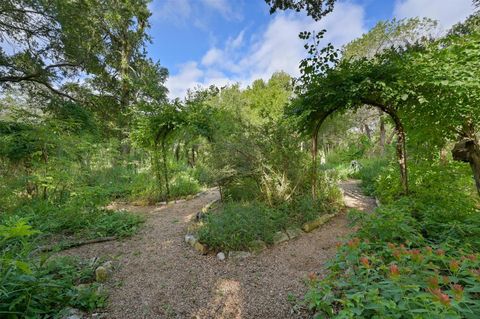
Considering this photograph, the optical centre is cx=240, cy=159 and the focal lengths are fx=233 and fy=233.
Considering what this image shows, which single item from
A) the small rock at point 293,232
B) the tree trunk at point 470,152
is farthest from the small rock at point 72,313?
the tree trunk at point 470,152

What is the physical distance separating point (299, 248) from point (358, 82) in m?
2.50

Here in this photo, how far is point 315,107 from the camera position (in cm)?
370

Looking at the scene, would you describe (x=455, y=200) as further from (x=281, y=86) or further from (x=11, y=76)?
(x=281, y=86)

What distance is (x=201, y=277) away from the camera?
2793mm

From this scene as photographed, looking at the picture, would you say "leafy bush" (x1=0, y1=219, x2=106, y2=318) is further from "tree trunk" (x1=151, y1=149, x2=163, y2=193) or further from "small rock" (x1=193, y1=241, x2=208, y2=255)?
"tree trunk" (x1=151, y1=149, x2=163, y2=193)

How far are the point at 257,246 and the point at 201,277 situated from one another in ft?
3.09

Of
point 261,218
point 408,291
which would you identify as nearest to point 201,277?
point 261,218

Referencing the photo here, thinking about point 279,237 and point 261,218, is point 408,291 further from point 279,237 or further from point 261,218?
point 261,218

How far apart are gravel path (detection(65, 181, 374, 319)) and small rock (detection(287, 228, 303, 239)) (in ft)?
0.31

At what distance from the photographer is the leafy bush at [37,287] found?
67.7 inches

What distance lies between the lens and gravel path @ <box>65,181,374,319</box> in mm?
2217

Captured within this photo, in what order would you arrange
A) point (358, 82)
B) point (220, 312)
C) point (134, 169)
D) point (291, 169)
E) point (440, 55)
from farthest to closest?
point (134, 169) < point (291, 169) < point (358, 82) < point (440, 55) < point (220, 312)

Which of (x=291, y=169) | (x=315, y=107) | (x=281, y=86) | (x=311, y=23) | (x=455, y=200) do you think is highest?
(x=281, y=86)

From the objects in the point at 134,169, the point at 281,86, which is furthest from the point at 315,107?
the point at 281,86
